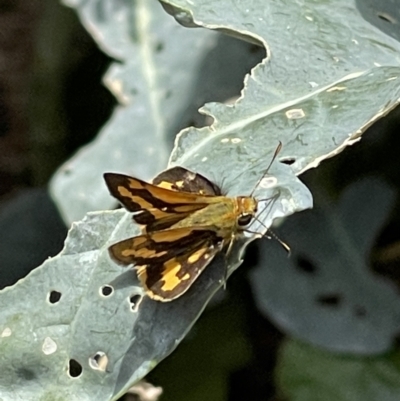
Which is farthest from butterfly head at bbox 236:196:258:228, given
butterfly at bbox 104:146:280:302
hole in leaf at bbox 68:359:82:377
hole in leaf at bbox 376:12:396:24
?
hole in leaf at bbox 376:12:396:24

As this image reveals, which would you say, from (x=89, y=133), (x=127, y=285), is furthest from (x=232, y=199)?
(x=89, y=133)

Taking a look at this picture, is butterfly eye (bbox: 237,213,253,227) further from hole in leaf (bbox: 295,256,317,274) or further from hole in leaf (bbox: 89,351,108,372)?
hole in leaf (bbox: 295,256,317,274)

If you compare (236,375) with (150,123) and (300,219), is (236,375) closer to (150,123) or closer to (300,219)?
(300,219)

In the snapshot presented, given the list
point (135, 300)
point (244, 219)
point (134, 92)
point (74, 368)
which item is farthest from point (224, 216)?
point (134, 92)

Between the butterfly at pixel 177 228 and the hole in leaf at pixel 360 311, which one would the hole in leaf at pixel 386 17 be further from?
the hole in leaf at pixel 360 311

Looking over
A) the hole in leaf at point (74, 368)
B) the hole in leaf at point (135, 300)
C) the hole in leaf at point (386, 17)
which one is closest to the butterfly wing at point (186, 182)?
the hole in leaf at point (135, 300)

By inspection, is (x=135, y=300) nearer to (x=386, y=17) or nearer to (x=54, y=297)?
(x=54, y=297)
